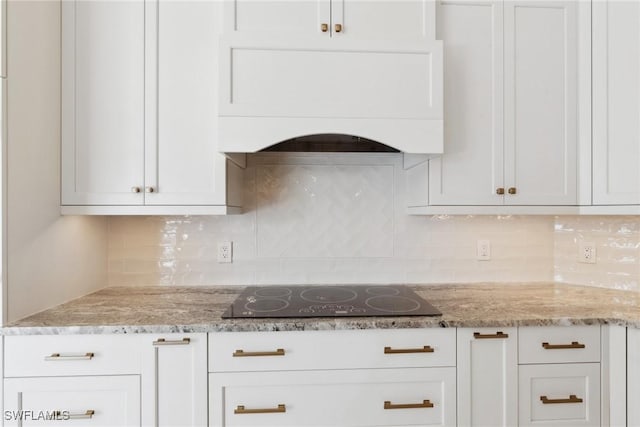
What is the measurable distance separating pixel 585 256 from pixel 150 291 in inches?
89.7

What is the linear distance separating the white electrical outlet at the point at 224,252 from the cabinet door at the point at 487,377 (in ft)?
3.93

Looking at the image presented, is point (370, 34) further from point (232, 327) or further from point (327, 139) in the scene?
point (232, 327)

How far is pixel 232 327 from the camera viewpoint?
4.40ft

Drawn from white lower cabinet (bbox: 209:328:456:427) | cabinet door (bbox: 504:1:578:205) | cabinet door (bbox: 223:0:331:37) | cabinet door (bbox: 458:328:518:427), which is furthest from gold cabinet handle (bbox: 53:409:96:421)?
A: cabinet door (bbox: 504:1:578:205)

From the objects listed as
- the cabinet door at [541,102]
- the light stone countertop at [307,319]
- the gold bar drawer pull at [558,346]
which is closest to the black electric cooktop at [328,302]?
the light stone countertop at [307,319]

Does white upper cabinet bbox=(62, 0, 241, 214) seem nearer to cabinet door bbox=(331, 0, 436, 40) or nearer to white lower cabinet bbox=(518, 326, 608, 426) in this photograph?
cabinet door bbox=(331, 0, 436, 40)

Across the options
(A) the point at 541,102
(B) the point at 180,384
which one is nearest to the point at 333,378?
(B) the point at 180,384

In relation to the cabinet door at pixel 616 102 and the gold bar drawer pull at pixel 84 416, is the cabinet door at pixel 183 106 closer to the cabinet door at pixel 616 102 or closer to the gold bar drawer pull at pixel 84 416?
the gold bar drawer pull at pixel 84 416

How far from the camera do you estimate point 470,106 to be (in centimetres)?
167

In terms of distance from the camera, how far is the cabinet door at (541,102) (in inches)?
66.4

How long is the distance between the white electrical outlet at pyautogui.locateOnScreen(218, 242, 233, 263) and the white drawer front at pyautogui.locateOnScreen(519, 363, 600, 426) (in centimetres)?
144

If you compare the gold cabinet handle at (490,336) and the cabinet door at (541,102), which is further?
the cabinet door at (541,102)


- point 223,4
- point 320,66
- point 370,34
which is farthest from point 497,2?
point 223,4

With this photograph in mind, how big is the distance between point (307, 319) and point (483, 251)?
118cm
